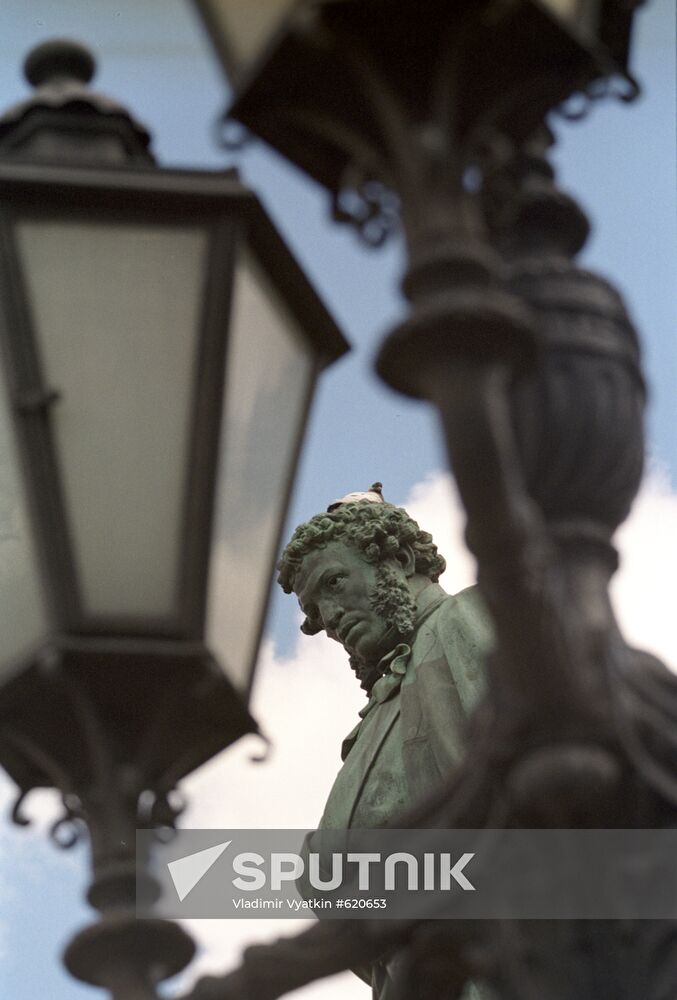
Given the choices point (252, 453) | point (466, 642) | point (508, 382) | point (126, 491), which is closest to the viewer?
point (508, 382)

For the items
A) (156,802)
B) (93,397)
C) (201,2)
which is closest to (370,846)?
(156,802)

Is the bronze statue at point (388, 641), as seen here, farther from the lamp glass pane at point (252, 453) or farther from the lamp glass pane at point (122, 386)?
the lamp glass pane at point (122, 386)

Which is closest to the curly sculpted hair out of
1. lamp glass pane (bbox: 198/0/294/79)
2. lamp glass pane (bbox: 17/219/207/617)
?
lamp glass pane (bbox: 17/219/207/617)

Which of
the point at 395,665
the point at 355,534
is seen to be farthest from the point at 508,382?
the point at 355,534

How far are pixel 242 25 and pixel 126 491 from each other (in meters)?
0.75

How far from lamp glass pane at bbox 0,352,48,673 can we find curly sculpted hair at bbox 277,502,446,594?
3740 mm

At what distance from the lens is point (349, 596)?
709cm

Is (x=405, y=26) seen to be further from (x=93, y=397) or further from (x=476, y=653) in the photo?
(x=476, y=653)

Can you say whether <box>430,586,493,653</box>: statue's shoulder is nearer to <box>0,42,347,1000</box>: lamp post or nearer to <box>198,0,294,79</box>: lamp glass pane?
<box>0,42,347,1000</box>: lamp post

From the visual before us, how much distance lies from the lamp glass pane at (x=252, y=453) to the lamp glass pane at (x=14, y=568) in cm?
29

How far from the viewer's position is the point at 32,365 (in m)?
3.34

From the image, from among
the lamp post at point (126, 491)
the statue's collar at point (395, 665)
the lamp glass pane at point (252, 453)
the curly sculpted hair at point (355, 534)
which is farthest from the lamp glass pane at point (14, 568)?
the curly sculpted hair at point (355, 534)

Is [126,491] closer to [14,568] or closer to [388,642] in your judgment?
[14,568]

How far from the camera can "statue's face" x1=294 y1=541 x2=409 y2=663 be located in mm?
7031
